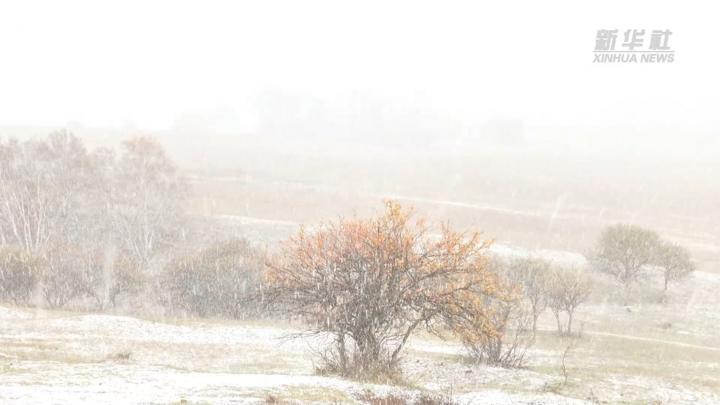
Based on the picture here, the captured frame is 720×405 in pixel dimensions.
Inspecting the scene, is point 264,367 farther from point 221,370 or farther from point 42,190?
point 42,190

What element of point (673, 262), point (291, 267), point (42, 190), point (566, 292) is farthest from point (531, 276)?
point (42, 190)

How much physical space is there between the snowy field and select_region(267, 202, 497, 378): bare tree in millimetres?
2426

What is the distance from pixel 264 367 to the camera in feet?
Result: 107

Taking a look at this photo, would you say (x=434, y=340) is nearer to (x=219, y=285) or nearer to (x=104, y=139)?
(x=219, y=285)

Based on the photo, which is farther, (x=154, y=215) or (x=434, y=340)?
(x=154, y=215)

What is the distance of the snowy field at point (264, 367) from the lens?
21.5 metres

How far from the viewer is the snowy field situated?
70.5ft

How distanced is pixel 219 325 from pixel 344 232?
21865 millimetres

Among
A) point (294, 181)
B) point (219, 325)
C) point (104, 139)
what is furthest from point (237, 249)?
point (104, 139)

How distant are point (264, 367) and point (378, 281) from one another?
8.35 metres

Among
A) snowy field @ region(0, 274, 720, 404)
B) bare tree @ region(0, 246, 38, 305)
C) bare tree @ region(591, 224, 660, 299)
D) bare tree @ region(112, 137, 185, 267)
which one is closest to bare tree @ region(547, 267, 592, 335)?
snowy field @ region(0, 274, 720, 404)

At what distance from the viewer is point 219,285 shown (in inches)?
2258

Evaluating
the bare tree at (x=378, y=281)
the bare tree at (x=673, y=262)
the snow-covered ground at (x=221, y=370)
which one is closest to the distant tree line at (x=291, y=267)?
the bare tree at (x=378, y=281)

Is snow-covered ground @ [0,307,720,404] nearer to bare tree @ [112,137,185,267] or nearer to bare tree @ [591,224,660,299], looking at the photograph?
bare tree @ [591,224,660,299]
